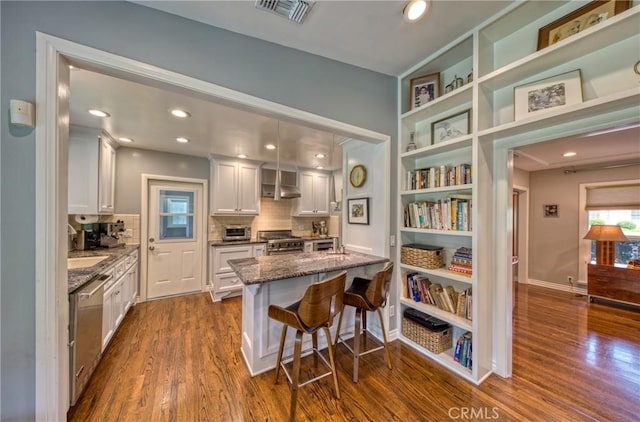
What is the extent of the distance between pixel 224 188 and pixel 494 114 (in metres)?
3.97

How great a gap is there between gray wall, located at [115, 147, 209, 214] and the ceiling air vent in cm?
337

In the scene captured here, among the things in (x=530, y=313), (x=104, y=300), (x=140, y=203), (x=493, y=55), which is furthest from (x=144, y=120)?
(x=530, y=313)

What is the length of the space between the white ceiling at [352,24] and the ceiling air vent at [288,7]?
4cm

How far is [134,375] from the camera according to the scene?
79.6 inches

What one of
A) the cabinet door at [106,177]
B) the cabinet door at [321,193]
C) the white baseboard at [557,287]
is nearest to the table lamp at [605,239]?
the white baseboard at [557,287]

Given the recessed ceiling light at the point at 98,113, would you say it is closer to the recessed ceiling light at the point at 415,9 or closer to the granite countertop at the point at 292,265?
the granite countertop at the point at 292,265

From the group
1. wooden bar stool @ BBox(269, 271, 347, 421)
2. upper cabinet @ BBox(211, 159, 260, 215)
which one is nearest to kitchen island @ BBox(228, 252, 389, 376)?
wooden bar stool @ BBox(269, 271, 347, 421)

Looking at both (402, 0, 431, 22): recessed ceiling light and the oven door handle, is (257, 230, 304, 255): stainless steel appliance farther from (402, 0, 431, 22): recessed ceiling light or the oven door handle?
(402, 0, 431, 22): recessed ceiling light

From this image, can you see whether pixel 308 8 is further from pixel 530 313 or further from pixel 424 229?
pixel 530 313

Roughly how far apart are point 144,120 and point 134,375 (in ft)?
8.65

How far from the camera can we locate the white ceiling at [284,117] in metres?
1.60

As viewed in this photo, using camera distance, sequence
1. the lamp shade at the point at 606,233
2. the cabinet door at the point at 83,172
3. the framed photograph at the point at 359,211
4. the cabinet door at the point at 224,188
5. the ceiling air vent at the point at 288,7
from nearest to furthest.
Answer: the ceiling air vent at the point at 288,7
the framed photograph at the point at 359,211
the cabinet door at the point at 83,172
the lamp shade at the point at 606,233
the cabinet door at the point at 224,188

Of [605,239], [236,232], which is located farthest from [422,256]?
[605,239]

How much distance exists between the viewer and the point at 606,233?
11.9ft
